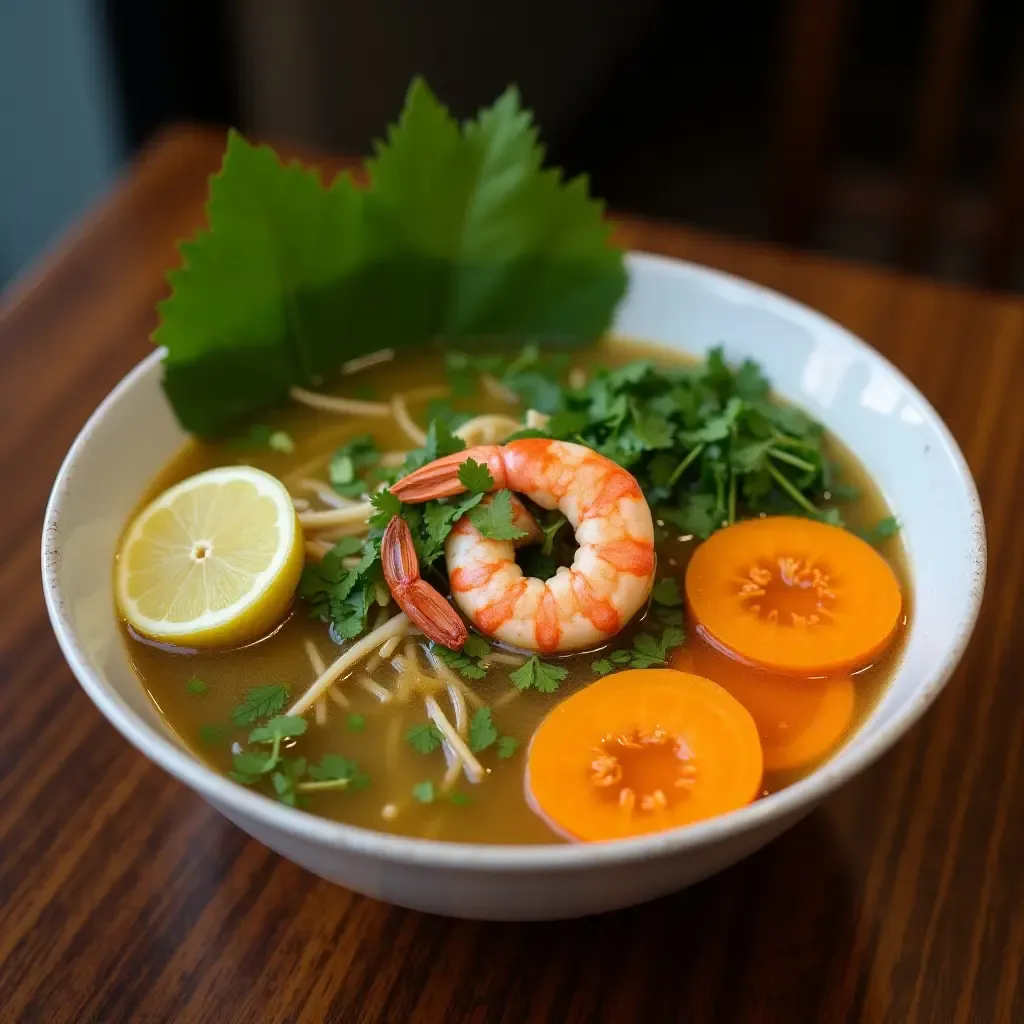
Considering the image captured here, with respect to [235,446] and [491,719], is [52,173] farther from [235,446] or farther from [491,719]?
[491,719]

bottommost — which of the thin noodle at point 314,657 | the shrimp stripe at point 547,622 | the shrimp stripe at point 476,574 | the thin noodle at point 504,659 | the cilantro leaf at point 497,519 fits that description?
the thin noodle at point 314,657

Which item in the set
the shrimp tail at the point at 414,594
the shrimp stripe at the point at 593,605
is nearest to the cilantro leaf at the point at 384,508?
the shrimp tail at the point at 414,594

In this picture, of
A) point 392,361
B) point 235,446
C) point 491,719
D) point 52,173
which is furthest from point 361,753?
point 52,173

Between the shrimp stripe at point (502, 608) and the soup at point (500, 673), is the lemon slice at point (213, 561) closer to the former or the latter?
the soup at point (500, 673)

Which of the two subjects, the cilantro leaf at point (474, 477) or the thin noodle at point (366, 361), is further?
the thin noodle at point (366, 361)

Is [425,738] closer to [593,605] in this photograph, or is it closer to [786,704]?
[593,605]

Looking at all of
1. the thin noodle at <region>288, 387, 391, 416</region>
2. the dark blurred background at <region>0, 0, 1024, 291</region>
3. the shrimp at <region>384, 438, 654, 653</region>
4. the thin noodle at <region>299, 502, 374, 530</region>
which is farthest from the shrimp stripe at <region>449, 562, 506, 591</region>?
the dark blurred background at <region>0, 0, 1024, 291</region>
